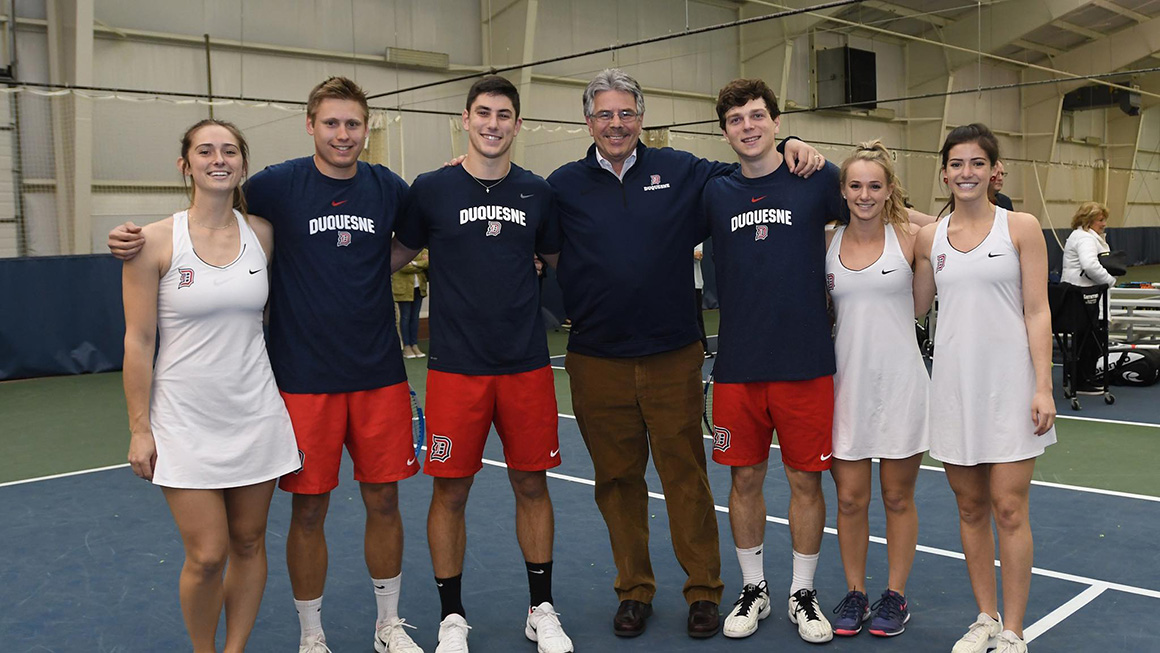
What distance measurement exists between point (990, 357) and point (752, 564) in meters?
1.09

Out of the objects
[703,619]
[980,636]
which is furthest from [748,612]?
[980,636]

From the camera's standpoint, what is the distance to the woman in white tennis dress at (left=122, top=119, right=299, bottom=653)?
2.71 metres

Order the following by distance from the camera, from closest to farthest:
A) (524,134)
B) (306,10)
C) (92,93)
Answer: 1. (92,93)
2. (306,10)
3. (524,134)

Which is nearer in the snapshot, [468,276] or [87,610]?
[468,276]

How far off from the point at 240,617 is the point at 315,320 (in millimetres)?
917

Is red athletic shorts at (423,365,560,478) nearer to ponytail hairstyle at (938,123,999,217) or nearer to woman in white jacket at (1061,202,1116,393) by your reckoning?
ponytail hairstyle at (938,123,999,217)

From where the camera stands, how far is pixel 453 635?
3336 mm

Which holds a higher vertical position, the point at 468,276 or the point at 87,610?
the point at 468,276

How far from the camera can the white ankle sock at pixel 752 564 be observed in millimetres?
3508

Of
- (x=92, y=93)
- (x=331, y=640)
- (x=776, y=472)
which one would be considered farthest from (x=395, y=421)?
(x=92, y=93)

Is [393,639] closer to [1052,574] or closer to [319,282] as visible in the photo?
[319,282]

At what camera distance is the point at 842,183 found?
3.35 m

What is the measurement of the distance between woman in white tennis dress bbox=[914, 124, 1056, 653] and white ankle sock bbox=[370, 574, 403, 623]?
1.84 meters

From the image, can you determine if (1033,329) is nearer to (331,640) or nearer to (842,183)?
(842,183)
